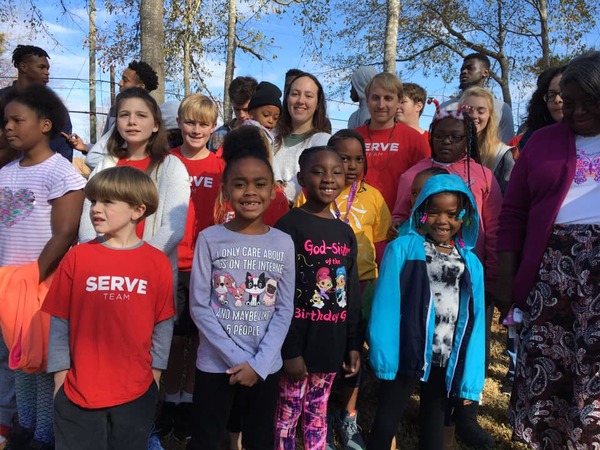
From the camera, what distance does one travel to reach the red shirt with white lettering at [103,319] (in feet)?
7.06

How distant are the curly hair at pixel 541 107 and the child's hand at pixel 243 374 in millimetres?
2631

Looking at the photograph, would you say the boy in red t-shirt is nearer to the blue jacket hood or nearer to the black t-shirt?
the black t-shirt

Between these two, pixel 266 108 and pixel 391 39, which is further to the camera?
pixel 391 39

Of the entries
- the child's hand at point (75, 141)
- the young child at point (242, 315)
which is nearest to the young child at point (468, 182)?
the young child at point (242, 315)

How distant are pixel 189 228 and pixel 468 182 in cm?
176

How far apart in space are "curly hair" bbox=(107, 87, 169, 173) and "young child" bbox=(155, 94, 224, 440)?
0.27 m

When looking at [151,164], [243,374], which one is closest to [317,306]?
[243,374]

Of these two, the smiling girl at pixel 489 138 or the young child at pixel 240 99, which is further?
the young child at pixel 240 99

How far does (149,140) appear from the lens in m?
2.97

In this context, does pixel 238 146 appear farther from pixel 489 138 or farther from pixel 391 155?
pixel 489 138

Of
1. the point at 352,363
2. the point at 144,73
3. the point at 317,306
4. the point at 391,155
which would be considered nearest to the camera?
the point at 317,306

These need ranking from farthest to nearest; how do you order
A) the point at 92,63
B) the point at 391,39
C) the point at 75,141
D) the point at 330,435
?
the point at 92,63, the point at 391,39, the point at 75,141, the point at 330,435

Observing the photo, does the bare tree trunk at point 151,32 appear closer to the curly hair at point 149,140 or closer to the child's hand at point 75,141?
the child's hand at point 75,141

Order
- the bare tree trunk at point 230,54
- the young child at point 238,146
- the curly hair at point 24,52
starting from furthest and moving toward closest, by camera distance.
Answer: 1. the bare tree trunk at point 230,54
2. the curly hair at point 24,52
3. the young child at point 238,146
